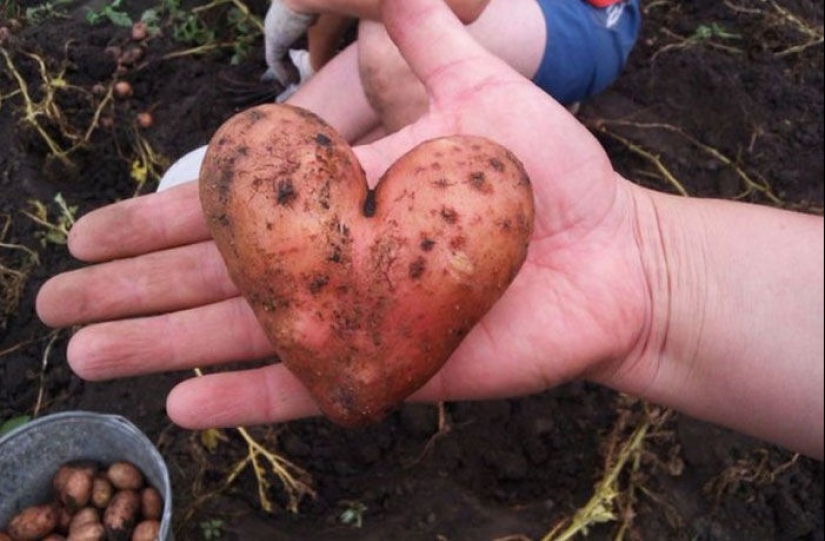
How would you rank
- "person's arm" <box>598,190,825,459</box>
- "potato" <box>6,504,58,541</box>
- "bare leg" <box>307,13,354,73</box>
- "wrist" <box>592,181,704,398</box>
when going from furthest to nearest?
1. "bare leg" <box>307,13,354,73</box>
2. "potato" <box>6,504,58,541</box>
3. "wrist" <box>592,181,704,398</box>
4. "person's arm" <box>598,190,825,459</box>

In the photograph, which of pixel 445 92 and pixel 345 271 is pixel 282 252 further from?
pixel 445 92

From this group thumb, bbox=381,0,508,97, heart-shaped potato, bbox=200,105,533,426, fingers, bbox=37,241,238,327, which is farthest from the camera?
fingers, bbox=37,241,238,327

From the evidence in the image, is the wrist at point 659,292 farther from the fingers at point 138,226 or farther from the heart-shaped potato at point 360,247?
the fingers at point 138,226

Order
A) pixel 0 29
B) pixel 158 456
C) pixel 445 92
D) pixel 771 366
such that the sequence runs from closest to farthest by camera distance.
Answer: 1. pixel 771 366
2. pixel 0 29
3. pixel 445 92
4. pixel 158 456

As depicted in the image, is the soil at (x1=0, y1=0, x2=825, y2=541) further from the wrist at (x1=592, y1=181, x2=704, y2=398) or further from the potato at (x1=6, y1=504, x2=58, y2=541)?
the wrist at (x1=592, y1=181, x2=704, y2=398)

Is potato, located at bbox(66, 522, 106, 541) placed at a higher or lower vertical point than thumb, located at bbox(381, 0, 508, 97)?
lower

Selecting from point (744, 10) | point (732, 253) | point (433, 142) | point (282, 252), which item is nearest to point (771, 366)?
point (732, 253)

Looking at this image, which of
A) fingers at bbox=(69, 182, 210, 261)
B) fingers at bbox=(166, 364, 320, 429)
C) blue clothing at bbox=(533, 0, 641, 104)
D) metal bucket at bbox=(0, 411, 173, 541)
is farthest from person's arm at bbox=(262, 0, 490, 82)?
metal bucket at bbox=(0, 411, 173, 541)
